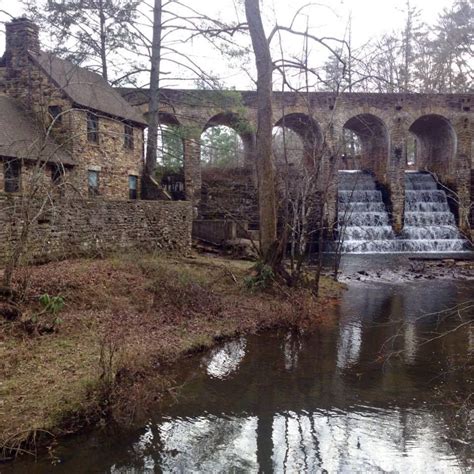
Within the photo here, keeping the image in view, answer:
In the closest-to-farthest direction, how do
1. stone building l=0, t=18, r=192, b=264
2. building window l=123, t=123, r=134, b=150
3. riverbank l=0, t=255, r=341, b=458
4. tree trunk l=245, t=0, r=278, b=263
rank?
riverbank l=0, t=255, r=341, b=458, stone building l=0, t=18, r=192, b=264, tree trunk l=245, t=0, r=278, b=263, building window l=123, t=123, r=134, b=150

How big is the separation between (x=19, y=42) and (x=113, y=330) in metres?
15.5

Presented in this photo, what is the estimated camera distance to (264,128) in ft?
40.4

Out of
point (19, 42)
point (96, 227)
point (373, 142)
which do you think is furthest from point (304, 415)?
point (373, 142)

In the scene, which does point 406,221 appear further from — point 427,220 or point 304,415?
point 304,415

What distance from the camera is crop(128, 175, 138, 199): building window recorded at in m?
21.8

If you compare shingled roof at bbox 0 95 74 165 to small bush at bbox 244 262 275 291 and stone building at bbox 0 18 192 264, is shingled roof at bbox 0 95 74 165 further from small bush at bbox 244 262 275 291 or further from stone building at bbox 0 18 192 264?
small bush at bbox 244 262 275 291

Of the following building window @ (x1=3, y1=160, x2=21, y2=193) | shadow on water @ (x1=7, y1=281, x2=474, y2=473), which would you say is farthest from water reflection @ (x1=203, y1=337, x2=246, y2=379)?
building window @ (x1=3, y1=160, x2=21, y2=193)

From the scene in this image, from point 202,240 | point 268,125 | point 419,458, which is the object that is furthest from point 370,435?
point 202,240

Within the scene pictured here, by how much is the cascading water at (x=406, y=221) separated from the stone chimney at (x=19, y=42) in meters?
15.5

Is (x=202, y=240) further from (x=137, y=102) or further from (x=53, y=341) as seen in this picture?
(x=53, y=341)

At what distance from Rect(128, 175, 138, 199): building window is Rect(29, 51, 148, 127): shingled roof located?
2.57 metres

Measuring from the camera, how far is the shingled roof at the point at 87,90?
731 inches

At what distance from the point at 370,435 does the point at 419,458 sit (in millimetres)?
590

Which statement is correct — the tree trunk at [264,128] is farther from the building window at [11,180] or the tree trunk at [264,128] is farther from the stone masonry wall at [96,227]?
the building window at [11,180]
